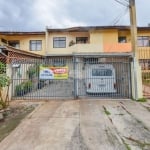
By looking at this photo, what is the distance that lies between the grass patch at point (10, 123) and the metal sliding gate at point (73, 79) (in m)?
3.55

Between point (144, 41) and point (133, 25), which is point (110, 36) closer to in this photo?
point (144, 41)

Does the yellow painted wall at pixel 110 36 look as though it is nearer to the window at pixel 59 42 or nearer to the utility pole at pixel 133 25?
the window at pixel 59 42

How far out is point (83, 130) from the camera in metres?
7.40

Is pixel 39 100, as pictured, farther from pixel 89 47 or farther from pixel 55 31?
pixel 55 31

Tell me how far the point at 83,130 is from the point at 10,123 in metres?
2.95

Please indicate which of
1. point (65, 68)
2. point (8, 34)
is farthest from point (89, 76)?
point (8, 34)

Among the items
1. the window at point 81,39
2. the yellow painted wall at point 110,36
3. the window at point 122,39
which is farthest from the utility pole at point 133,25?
the window at point 81,39

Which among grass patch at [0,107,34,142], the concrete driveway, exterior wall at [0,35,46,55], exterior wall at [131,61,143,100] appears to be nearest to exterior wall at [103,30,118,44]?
exterior wall at [0,35,46,55]

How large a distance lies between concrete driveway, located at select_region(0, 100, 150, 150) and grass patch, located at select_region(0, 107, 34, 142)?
0.77 ft

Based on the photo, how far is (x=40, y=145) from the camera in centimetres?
611

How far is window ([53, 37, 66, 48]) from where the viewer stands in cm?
2986

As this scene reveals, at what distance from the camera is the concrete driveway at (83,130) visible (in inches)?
240

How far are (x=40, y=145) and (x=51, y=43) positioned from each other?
80.2ft

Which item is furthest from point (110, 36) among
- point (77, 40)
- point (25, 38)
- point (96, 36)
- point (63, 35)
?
point (25, 38)
